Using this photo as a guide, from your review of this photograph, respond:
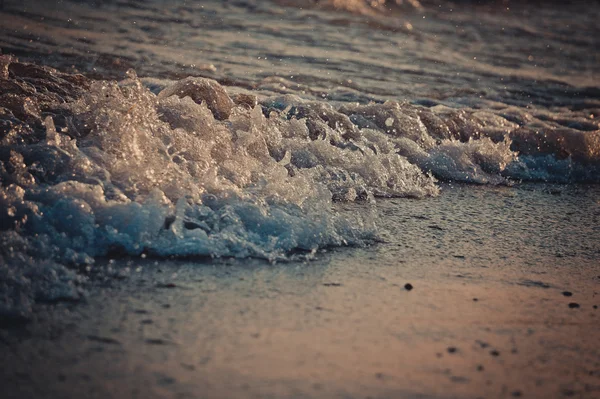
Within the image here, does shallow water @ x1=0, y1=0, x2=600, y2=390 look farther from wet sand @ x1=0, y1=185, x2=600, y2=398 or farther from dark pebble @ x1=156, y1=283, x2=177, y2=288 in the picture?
dark pebble @ x1=156, y1=283, x2=177, y2=288

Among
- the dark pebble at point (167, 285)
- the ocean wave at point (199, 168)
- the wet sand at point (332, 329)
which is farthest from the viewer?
the ocean wave at point (199, 168)

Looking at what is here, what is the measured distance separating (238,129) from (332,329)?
6.45ft

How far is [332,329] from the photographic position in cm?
244

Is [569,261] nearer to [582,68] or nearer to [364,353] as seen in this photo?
[364,353]

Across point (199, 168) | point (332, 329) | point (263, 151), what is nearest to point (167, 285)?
point (332, 329)

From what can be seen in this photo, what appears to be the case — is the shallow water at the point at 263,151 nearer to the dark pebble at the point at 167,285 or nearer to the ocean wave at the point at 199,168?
the ocean wave at the point at 199,168

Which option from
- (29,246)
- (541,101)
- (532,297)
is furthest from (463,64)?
(29,246)

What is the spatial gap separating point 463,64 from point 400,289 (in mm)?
6042

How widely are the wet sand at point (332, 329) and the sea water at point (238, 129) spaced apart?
161 millimetres

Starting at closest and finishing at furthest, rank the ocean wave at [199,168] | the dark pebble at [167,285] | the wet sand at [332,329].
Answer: the wet sand at [332,329] < the dark pebble at [167,285] < the ocean wave at [199,168]

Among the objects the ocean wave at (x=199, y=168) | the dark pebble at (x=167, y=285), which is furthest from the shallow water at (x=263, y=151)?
the dark pebble at (x=167, y=285)

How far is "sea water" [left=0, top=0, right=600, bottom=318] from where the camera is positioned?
2930 mm

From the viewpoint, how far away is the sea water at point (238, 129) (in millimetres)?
2930

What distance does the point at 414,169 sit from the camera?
14.4 ft
